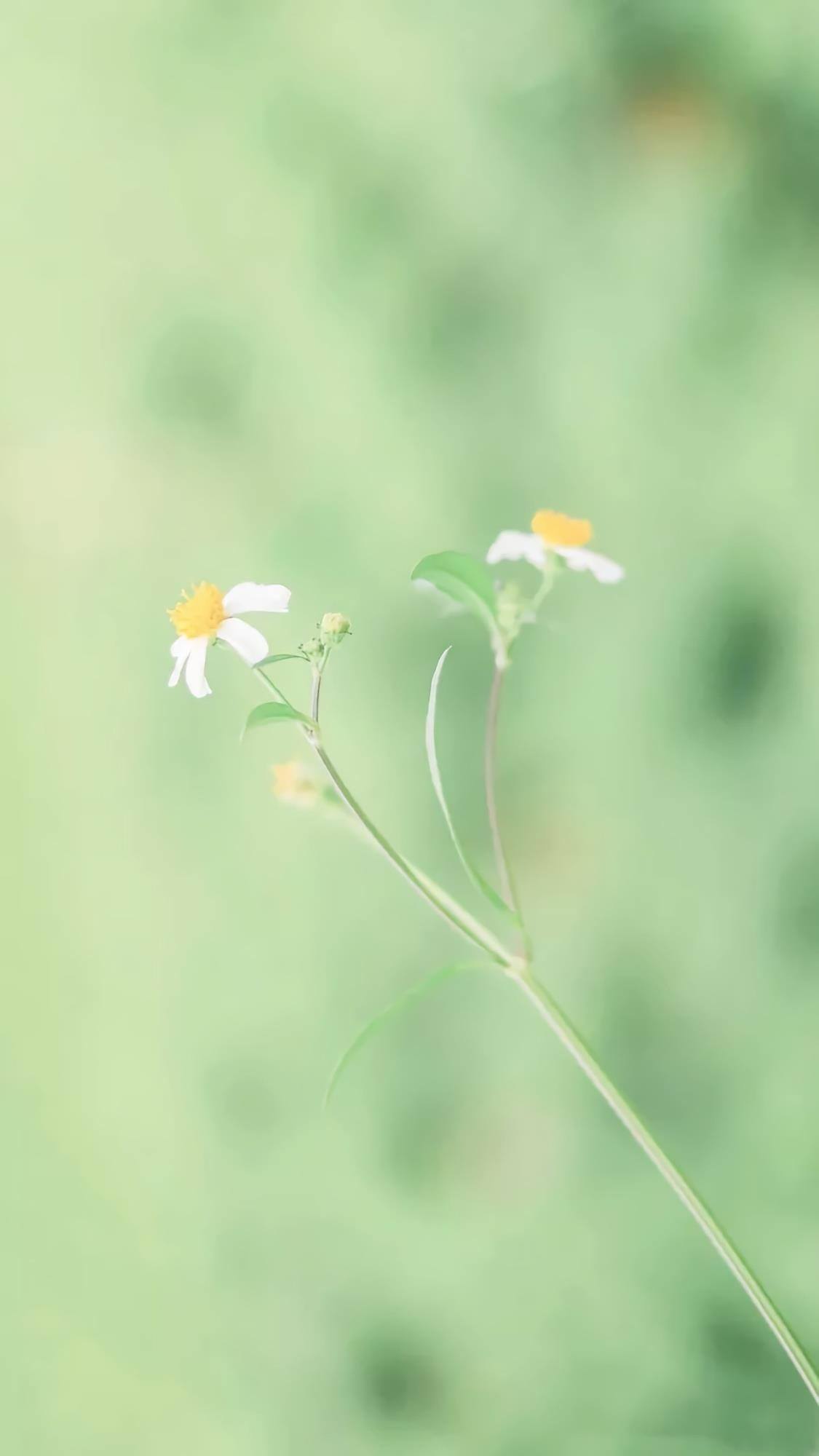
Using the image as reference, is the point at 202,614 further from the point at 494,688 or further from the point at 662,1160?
the point at 662,1160

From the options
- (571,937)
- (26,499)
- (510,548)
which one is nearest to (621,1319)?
(571,937)

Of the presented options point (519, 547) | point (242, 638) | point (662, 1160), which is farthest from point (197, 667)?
point (662, 1160)

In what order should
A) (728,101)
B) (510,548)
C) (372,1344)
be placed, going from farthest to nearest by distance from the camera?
(372,1344), (728,101), (510,548)

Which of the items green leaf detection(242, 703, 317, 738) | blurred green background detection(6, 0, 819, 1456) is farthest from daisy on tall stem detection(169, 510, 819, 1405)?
blurred green background detection(6, 0, 819, 1456)

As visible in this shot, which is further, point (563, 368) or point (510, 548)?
point (563, 368)

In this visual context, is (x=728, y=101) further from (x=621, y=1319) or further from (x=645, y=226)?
(x=621, y=1319)

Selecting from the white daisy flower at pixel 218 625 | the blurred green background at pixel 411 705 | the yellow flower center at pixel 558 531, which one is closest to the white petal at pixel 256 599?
the white daisy flower at pixel 218 625
